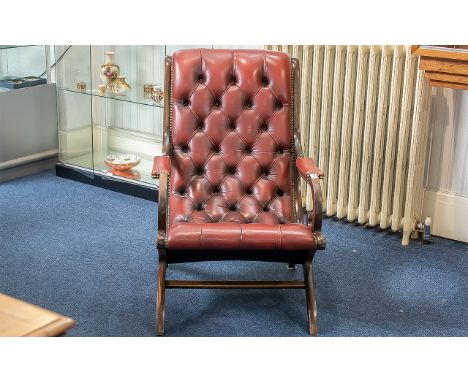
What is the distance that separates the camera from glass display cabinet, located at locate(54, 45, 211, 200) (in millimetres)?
4602

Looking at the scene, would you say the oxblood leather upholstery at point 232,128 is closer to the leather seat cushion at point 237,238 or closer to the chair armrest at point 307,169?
the chair armrest at point 307,169

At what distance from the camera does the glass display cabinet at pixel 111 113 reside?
4.60 m

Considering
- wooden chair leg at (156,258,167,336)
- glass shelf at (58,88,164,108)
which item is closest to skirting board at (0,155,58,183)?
glass shelf at (58,88,164,108)

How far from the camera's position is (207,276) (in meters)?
3.46

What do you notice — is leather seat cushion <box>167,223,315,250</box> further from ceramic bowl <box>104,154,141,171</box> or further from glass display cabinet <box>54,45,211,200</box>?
ceramic bowl <box>104,154,141,171</box>

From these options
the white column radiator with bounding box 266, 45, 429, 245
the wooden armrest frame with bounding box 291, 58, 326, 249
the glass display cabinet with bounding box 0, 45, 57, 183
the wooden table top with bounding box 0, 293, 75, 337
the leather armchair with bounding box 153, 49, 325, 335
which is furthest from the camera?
the glass display cabinet with bounding box 0, 45, 57, 183

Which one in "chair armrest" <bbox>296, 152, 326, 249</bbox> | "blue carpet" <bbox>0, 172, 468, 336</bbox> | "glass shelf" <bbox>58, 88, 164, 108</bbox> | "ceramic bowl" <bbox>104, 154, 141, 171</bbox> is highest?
"glass shelf" <bbox>58, 88, 164, 108</bbox>

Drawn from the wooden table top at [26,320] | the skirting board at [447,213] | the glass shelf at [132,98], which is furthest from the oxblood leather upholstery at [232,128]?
the wooden table top at [26,320]

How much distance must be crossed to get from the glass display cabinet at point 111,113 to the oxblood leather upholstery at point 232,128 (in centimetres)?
127

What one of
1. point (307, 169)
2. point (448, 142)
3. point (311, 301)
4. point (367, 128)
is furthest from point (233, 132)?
point (448, 142)

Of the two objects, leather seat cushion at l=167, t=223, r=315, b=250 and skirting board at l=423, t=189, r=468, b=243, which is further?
skirting board at l=423, t=189, r=468, b=243

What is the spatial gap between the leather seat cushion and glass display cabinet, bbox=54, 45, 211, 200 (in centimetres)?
179

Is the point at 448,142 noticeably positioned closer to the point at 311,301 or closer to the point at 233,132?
the point at 233,132

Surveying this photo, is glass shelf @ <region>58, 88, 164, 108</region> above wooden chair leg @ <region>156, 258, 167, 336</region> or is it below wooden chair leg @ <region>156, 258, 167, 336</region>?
above
